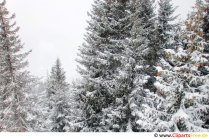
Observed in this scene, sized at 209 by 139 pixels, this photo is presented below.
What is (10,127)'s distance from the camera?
97.7ft

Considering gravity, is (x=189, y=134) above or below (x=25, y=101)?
below

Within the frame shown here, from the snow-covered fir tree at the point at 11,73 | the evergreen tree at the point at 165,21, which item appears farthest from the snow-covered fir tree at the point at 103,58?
the snow-covered fir tree at the point at 11,73

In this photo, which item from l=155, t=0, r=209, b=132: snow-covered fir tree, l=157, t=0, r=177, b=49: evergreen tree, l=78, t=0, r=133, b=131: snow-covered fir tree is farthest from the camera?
l=157, t=0, r=177, b=49: evergreen tree

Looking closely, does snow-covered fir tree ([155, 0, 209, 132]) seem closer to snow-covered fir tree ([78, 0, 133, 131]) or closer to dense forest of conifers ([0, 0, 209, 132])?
dense forest of conifers ([0, 0, 209, 132])

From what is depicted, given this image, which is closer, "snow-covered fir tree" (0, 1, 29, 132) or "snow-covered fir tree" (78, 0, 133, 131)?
"snow-covered fir tree" (78, 0, 133, 131)

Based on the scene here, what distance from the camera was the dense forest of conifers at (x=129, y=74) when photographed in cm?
1750

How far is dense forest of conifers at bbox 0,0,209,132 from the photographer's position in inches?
689

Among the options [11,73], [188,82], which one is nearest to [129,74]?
[188,82]

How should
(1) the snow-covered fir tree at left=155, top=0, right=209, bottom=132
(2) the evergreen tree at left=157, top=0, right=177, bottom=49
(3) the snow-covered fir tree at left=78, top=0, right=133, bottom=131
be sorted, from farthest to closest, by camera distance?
(2) the evergreen tree at left=157, top=0, right=177, bottom=49 < (3) the snow-covered fir tree at left=78, top=0, right=133, bottom=131 < (1) the snow-covered fir tree at left=155, top=0, right=209, bottom=132

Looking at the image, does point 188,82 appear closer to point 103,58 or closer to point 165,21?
point 103,58

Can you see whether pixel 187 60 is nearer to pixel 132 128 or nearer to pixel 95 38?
pixel 132 128

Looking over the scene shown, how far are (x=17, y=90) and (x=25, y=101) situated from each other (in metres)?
1.29

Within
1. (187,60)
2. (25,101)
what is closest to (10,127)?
(25,101)

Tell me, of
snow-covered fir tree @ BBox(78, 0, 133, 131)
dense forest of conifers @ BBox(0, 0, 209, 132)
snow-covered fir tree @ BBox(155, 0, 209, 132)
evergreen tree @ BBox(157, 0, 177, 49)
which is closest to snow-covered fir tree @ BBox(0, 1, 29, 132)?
dense forest of conifers @ BBox(0, 0, 209, 132)
